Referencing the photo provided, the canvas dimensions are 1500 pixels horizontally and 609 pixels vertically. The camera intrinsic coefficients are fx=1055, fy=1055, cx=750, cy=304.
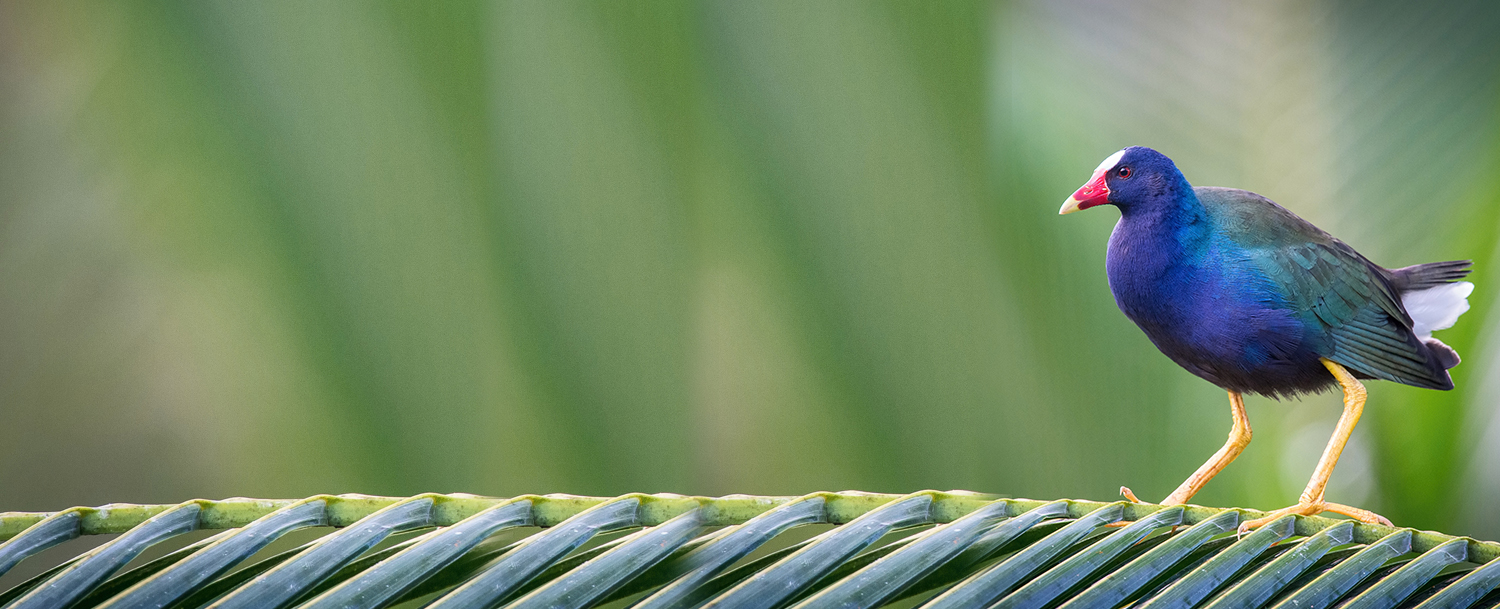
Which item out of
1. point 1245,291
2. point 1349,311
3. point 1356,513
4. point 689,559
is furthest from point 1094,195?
point 689,559

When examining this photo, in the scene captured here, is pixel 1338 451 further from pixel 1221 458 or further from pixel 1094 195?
pixel 1094 195

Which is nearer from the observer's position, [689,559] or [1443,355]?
[689,559]

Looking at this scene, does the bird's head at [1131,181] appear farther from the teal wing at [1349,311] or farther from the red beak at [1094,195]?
the teal wing at [1349,311]

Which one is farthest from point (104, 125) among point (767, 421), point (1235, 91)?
point (1235, 91)

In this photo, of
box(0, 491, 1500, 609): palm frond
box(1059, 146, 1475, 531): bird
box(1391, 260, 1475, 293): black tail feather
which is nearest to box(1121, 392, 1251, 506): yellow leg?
box(1059, 146, 1475, 531): bird

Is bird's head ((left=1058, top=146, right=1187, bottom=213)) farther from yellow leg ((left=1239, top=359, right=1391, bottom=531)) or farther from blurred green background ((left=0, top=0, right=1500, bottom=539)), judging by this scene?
blurred green background ((left=0, top=0, right=1500, bottom=539))

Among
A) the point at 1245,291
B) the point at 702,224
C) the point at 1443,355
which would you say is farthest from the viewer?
the point at 702,224
